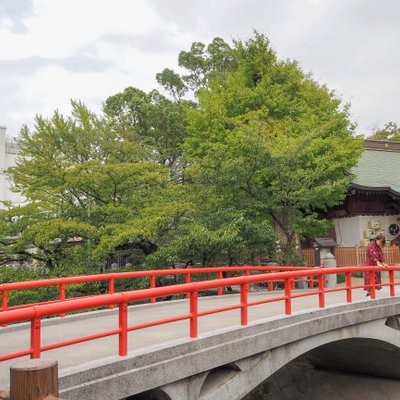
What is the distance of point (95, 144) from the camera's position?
57.7 feet

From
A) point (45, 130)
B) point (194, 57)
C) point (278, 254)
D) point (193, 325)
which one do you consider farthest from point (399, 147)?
point (193, 325)

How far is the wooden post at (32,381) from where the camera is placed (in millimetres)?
2469

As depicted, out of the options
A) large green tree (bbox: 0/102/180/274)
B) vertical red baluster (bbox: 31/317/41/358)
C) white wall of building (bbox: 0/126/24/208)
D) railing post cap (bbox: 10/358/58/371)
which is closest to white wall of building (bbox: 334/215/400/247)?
large green tree (bbox: 0/102/180/274)

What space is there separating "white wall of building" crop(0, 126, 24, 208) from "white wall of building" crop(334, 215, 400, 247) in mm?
22130

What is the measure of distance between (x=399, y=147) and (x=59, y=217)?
26350 mm

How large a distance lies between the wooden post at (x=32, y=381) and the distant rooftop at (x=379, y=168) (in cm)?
2119

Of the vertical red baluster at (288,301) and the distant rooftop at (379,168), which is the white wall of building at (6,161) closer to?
the distant rooftop at (379,168)

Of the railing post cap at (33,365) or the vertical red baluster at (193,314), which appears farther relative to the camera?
the vertical red baluster at (193,314)

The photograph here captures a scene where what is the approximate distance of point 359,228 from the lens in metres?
23.8

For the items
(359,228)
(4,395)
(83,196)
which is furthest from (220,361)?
(359,228)

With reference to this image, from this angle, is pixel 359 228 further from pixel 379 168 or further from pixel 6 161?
pixel 6 161

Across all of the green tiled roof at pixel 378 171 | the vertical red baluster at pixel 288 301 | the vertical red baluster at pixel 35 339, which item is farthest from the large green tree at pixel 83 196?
the green tiled roof at pixel 378 171

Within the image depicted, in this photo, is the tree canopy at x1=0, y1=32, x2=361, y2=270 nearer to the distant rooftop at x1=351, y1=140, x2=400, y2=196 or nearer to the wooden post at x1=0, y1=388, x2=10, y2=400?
the distant rooftop at x1=351, y1=140, x2=400, y2=196

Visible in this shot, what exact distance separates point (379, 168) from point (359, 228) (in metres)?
5.45
